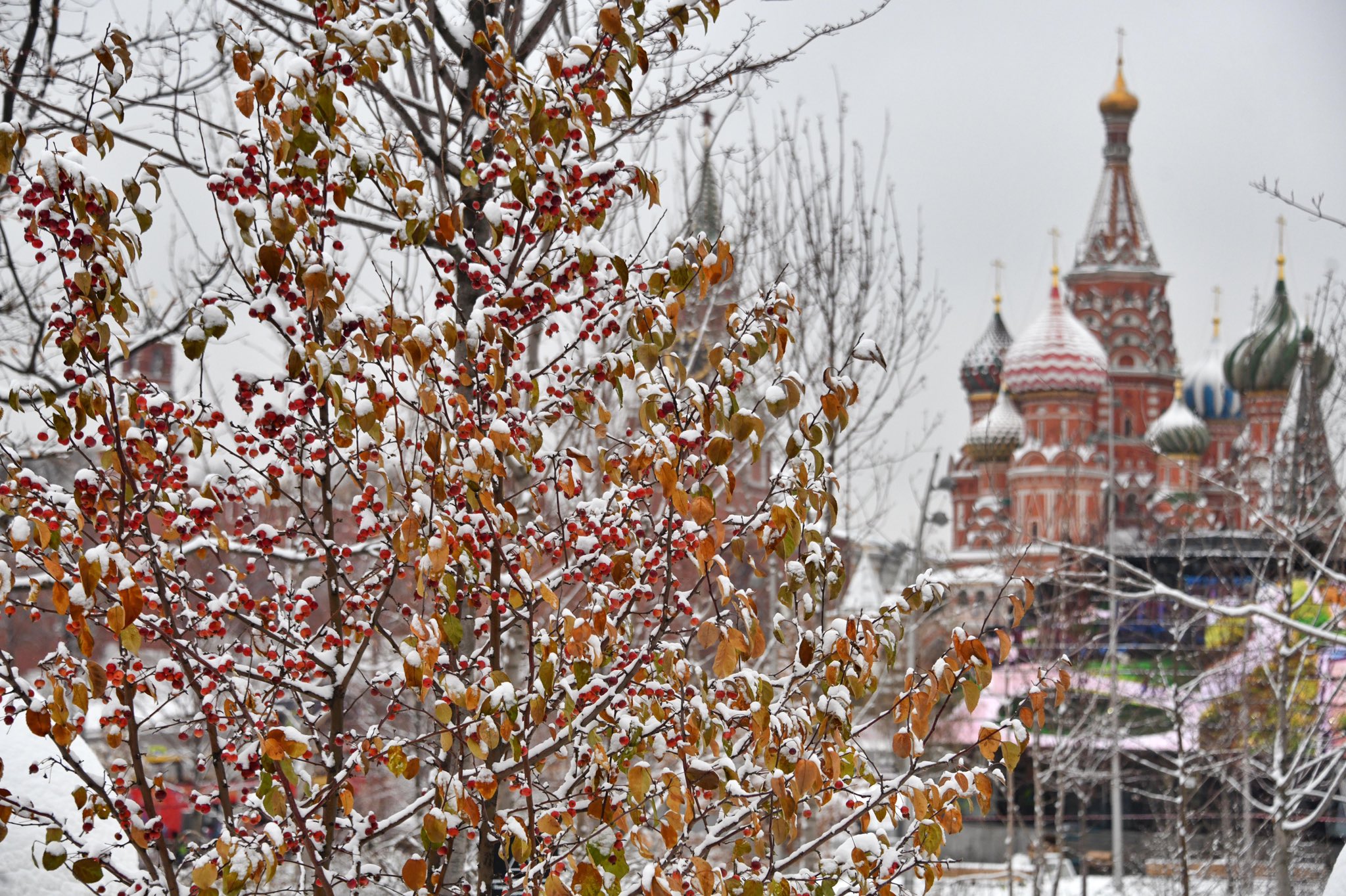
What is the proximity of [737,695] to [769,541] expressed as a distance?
1.48 ft

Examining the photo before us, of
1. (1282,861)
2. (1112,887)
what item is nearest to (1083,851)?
(1112,887)

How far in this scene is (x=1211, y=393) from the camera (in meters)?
62.1

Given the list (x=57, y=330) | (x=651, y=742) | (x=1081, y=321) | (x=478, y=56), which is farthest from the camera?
(x=1081, y=321)

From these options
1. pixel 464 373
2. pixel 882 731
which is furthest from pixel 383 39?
pixel 882 731

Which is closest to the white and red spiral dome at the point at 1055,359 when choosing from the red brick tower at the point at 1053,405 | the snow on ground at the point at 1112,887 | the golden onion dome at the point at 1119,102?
the red brick tower at the point at 1053,405

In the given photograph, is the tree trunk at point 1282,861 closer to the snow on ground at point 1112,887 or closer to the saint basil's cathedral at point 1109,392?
the snow on ground at point 1112,887

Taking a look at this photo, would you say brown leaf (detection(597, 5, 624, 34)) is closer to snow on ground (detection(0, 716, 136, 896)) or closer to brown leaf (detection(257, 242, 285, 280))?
brown leaf (detection(257, 242, 285, 280))

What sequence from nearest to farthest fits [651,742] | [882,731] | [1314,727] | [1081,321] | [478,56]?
[651,742], [478,56], [1314,727], [882,731], [1081,321]

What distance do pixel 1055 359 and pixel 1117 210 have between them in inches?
420

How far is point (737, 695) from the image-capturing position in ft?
12.0

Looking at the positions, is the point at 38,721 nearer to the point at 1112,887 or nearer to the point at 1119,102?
the point at 1112,887

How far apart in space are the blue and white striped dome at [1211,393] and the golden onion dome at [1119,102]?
1209 centimetres

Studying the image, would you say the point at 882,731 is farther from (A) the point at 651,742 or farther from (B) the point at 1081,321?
(B) the point at 1081,321

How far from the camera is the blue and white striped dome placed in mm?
61812
